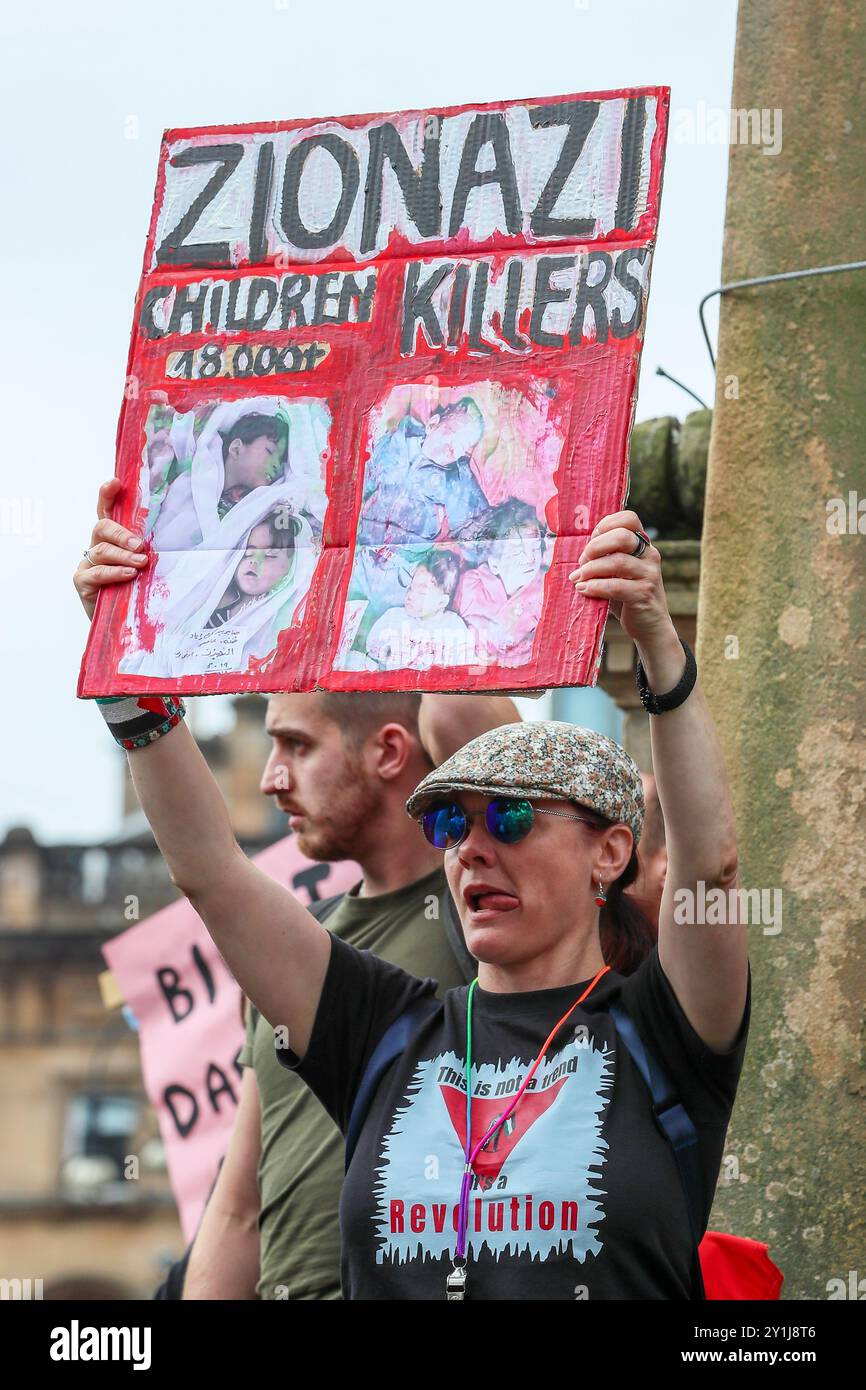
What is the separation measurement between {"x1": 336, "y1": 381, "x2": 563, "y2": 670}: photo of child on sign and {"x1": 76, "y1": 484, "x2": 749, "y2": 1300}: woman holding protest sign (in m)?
0.17

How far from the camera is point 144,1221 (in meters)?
31.5

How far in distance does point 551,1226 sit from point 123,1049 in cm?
3160

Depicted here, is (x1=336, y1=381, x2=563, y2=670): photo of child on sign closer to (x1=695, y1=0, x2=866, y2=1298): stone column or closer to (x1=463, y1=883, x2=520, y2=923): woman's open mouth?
(x1=463, y1=883, x2=520, y2=923): woman's open mouth

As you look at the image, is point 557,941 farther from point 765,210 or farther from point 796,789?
point 765,210

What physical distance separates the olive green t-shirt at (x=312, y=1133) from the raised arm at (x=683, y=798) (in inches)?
32.2

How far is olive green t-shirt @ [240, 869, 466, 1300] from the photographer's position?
383cm

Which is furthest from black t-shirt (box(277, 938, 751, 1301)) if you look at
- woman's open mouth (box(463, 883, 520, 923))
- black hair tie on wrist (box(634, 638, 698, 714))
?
black hair tie on wrist (box(634, 638, 698, 714))

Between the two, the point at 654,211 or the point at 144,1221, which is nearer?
the point at 654,211

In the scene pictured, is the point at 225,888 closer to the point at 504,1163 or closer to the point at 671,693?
the point at 504,1163

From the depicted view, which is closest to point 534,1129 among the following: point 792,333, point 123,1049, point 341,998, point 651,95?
point 341,998

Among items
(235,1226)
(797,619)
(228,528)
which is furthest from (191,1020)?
(228,528)

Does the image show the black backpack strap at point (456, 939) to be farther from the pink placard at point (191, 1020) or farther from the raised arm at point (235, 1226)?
the pink placard at point (191, 1020)

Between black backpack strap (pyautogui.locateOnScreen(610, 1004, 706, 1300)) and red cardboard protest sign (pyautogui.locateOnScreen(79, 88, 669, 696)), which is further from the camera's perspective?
red cardboard protest sign (pyautogui.locateOnScreen(79, 88, 669, 696))

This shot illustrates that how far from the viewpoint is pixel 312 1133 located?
3945 millimetres
